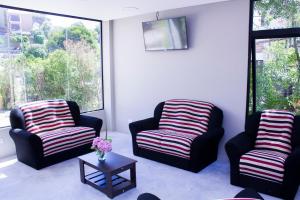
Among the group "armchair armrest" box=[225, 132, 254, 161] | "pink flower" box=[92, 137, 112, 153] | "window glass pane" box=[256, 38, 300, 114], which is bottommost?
"armchair armrest" box=[225, 132, 254, 161]

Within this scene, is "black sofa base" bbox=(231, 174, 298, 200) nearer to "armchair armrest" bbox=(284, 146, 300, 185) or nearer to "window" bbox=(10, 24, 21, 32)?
"armchair armrest" bbox=(284, 146, 300, 185)

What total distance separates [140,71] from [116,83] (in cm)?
73

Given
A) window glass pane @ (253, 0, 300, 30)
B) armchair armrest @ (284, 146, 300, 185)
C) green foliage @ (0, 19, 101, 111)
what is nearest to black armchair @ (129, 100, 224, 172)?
armchair armrest @ (284, 146, 300, 185)

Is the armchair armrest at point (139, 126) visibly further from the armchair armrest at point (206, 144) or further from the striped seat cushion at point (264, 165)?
the striped seat cushion at point (264, 165)

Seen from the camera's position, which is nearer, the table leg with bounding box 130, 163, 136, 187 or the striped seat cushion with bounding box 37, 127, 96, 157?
the table leg with bounding box 130, 163, 136, 187

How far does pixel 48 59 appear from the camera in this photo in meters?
4.73

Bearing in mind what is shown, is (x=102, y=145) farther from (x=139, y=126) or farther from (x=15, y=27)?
(x=15, y=27)

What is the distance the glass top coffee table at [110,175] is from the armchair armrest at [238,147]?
113 centimetres

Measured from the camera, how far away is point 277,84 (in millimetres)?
3631

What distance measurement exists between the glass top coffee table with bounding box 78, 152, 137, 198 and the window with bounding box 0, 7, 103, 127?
6.42ft

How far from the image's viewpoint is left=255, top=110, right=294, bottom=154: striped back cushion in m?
3.18

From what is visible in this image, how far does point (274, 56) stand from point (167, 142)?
190 centimetres

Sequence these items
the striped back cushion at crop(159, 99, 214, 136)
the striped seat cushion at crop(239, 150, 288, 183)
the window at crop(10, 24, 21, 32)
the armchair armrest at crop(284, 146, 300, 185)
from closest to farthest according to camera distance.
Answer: the armchair armrest at crop(284, 146, 300, 185)
the striped seat cushion at crop(239, 150, 288, 183)
the striped back cushion at crop(159, 99, 214, 136)
the window at crop(10, 24, 21, 32)

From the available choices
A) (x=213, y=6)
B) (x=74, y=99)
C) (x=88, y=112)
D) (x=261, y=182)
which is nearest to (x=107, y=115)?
(x=88, y=112)
